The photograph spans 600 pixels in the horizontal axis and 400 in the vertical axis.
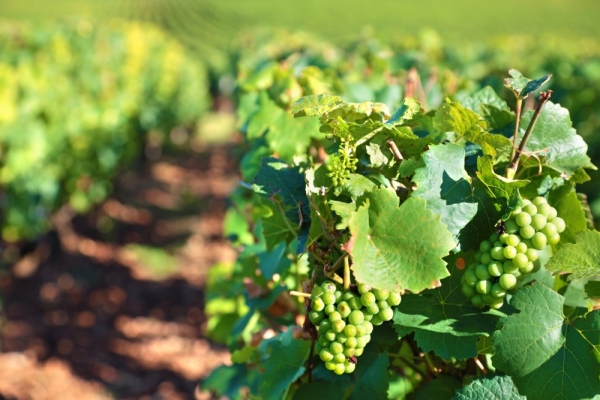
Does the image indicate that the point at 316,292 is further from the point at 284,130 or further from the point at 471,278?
the point at 284,130

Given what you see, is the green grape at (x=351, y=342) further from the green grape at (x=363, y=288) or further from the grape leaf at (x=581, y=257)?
the grape leaf at (x=581, y=257)

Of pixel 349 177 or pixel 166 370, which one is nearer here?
pixel 349 177

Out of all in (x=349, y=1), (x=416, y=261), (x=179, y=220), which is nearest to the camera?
(x=416, y=261)

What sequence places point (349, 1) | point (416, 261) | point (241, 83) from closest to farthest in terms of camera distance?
point (416, 261), point (241, 83), point (349, 1)

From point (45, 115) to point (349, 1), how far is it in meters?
49.9

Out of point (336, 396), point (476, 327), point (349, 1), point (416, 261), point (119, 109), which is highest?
point (416, 261)

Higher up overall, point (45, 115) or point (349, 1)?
point (45, 115)

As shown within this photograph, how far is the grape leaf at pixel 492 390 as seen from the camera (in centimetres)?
99

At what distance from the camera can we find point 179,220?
8.04m

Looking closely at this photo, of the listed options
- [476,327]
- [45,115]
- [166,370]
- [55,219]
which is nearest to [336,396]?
[476,327]

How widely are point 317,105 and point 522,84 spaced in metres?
0.36

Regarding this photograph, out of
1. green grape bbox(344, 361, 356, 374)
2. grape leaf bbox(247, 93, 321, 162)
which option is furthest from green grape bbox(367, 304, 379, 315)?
grape leaf bbox(247, 93, 321, 162)

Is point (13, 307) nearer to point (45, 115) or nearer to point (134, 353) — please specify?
point (134, 353)

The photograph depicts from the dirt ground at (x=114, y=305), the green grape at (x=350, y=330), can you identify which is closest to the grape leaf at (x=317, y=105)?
the green grape at (x=350, y=330)
